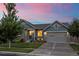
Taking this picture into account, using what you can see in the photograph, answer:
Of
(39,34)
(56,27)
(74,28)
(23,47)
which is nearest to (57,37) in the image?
(56,27)

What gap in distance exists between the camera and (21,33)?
22812mm

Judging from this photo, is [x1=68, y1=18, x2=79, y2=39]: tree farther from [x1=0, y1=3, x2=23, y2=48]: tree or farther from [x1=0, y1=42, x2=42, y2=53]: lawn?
[x1=0, y1=3, x2=23, y2=48]: tree

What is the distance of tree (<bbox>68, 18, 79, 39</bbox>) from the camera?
74.4 ft

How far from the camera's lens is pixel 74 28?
23469mm

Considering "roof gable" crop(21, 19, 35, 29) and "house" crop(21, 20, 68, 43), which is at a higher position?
"roof gable" crop(21, 19, 35, 29)

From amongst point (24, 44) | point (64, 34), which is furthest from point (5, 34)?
point (64, 34)

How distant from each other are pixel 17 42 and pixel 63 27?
14.2 feet

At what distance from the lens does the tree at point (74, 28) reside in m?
22.7

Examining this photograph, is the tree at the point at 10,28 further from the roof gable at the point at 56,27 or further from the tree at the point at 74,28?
the tree at the point at 74,28

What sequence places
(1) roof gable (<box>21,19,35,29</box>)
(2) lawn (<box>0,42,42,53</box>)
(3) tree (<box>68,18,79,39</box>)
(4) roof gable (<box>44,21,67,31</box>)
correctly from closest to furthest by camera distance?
(2) lawn (<box>0,42,42,53</box>), (1) roof gable (<box>21,19,35,29</box>), (3) tree (<box>68,18,79,39</box>), (4) roof gable (<box>44,21,67,31</box>)

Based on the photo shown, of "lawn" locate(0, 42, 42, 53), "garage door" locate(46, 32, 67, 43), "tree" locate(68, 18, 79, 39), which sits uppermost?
"tree" locate(68, 18, 79, 39)

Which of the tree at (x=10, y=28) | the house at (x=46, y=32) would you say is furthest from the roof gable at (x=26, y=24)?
the tree at (x=10, y=28)

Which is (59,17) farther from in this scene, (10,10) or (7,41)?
(10,10)

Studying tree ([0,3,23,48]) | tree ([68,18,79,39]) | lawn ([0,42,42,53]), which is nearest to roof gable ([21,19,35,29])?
tree ([0,3,23,48])
